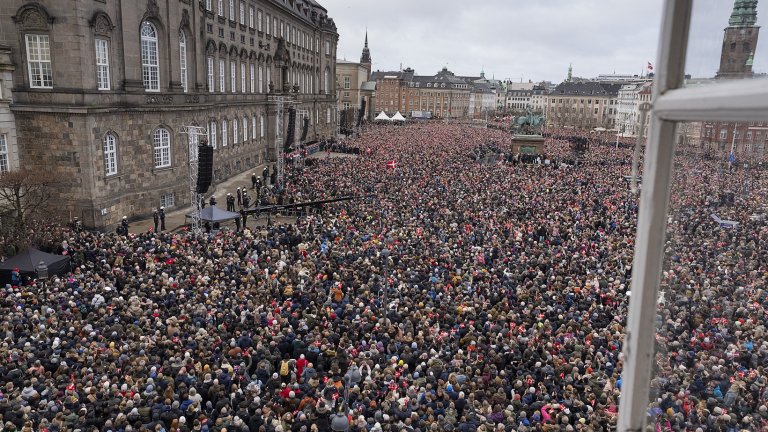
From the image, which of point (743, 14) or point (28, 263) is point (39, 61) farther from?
point (743, 14)

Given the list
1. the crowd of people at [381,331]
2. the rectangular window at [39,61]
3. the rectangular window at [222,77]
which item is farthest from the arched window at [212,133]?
the crowd of people at [381,331]

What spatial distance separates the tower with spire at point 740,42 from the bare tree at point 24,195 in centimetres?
2389

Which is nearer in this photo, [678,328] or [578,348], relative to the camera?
[678,328]

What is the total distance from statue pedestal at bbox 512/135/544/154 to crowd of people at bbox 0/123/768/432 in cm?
3504

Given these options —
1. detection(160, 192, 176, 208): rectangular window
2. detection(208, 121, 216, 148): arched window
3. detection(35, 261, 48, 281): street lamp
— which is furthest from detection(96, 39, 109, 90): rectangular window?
detection(208, 121, 216, 148): arched window

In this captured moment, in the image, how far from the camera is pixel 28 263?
17922 millimetres

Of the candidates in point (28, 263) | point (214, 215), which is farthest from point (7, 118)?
point (28, 263)

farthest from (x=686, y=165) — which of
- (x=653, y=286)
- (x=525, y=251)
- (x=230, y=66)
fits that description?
(x=230, y=66)

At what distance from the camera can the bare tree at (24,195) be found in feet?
70.5

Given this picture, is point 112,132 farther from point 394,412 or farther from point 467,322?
point 394,412

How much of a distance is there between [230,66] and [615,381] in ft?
137

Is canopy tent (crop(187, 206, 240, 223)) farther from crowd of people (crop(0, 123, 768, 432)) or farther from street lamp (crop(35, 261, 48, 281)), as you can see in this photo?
street lamp (crop(35, 261, 48, 281))

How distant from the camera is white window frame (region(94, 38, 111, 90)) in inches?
1049

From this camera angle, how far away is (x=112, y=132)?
2797cm
